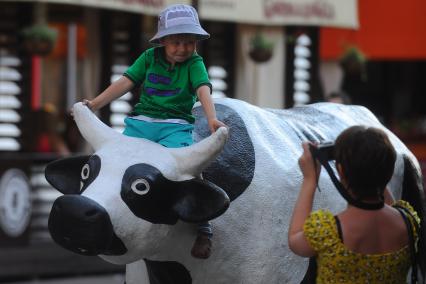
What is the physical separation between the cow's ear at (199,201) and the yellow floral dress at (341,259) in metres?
0.94

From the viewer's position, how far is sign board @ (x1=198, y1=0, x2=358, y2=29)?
17906 millimetres

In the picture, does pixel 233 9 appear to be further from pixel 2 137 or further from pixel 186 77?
pixel 186 77

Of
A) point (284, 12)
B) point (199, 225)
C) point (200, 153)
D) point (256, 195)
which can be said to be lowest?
point (199, 225)

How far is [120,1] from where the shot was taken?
1647cm

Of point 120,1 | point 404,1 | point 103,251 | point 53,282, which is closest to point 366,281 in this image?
point 103,251

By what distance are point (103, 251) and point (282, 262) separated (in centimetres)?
116

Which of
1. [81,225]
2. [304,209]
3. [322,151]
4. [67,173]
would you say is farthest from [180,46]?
[304,209]

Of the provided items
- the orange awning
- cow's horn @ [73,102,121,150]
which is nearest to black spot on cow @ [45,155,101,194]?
cow's horn @ [73,102,121,150]

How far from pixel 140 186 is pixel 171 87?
60 cm

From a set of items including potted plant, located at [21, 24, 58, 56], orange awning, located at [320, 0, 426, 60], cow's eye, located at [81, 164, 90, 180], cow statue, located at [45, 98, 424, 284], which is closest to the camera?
cow statue, located at [45, 98, 424, 284]

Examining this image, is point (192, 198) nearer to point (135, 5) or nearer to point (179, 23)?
point (179, 23)

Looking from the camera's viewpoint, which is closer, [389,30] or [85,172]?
[85,172]

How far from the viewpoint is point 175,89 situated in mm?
6273

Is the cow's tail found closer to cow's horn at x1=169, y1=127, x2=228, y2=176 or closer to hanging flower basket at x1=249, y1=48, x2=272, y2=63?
Result: cow's horn at x1=169, y1=127, x2=228, y2=176
